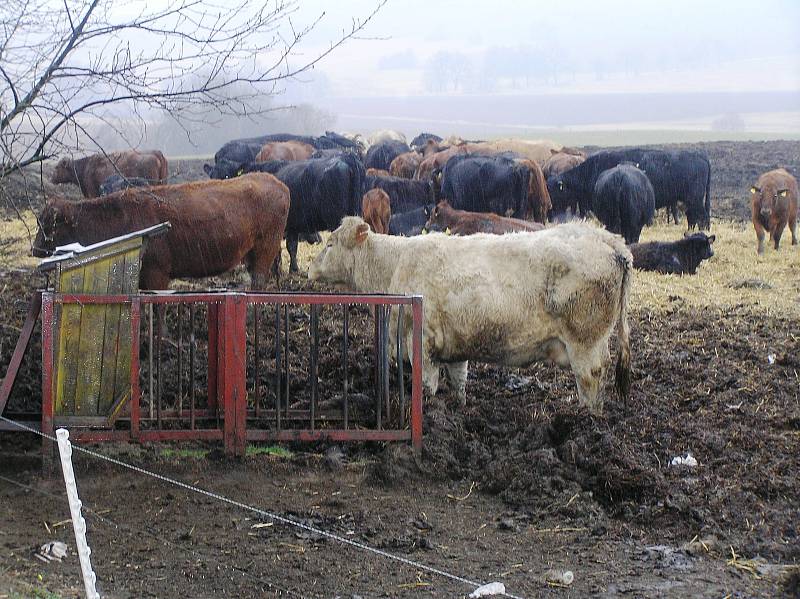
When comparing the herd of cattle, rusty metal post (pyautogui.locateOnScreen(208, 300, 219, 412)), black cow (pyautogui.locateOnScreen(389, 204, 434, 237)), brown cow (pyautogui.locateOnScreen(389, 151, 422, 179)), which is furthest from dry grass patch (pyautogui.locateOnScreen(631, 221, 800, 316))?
brown cow (pyautogui.locateOnScreen(389, 151, 422, 179))

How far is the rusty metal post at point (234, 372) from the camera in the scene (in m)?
6.60

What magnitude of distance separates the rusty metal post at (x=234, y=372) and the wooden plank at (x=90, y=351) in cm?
82

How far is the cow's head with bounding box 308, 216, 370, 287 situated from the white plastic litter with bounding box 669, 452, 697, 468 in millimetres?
3123

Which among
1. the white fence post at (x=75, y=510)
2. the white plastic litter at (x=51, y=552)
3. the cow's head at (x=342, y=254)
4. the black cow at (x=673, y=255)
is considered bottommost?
the white plastic litter at (x=51, y=552)

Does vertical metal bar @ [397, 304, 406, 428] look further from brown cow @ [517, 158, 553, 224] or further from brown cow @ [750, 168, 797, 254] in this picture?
brown cow @ [517, 158, 553, 224]

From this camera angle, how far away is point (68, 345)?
6637 mm

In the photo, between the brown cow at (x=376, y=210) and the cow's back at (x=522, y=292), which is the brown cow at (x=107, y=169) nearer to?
the brown cow at (x=376, y=210)

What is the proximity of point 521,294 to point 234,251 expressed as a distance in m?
4.38

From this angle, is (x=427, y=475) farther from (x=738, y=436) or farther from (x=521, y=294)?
(x=738, y=436)

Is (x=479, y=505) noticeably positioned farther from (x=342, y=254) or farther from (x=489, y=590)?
(x=342, y=254)

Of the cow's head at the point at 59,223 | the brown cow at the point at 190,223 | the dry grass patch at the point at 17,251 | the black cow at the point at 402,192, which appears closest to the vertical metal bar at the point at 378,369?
the brown cow at the point at 190,223

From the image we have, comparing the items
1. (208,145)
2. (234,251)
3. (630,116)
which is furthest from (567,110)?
(234,251)

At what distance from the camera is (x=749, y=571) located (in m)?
5.14

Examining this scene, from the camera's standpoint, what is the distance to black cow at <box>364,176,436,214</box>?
21.3 m
